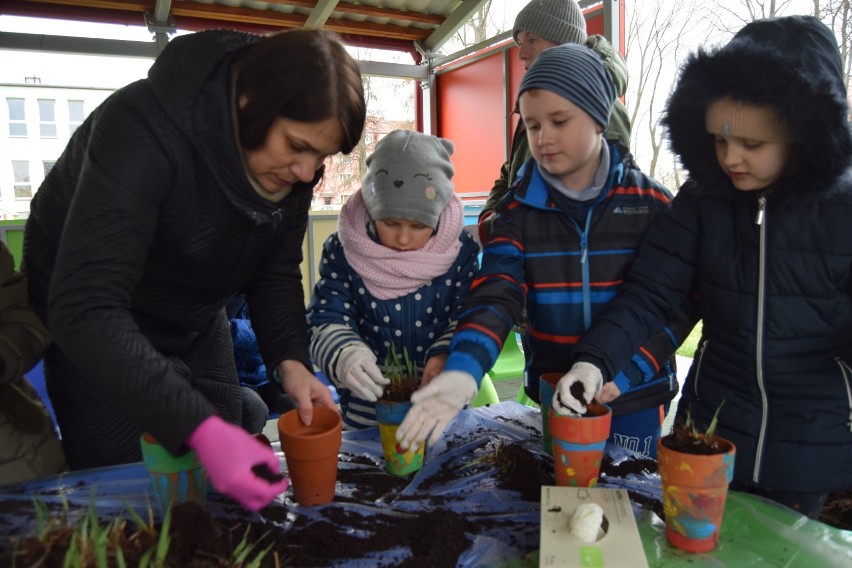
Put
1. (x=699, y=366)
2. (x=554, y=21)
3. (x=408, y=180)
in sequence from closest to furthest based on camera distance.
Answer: (x=699, y=366)
(x=408, y=180)
(x=554, y=21)

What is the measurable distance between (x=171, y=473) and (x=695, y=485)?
0.79 meters

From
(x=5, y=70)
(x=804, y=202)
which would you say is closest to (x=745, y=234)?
(x=804, y=202)

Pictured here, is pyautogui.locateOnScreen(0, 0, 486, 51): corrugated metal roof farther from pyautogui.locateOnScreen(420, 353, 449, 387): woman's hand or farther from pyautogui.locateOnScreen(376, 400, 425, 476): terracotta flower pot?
pyautogui.locateOnScreen(376, 400, 425, 476): terracotta flower pot

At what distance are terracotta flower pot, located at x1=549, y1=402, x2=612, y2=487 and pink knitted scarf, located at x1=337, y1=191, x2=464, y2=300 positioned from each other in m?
0.64

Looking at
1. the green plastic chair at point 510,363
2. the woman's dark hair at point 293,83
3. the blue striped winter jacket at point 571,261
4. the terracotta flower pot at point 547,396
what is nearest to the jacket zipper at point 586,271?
the blue striped winter jacket at point 571,261

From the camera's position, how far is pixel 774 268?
1167mm

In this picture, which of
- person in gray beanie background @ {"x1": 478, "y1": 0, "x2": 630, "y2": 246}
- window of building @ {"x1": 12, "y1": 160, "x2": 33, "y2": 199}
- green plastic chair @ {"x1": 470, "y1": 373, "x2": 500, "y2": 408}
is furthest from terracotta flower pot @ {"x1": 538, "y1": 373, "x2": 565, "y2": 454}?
window of building @ {"x1": 12, "y1": 160, "x2": 33, "y2": 199}

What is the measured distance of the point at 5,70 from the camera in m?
3.58

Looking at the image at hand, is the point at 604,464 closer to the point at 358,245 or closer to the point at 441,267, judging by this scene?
the point at 441,267

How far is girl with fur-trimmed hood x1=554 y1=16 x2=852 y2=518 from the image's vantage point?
43.0 inches

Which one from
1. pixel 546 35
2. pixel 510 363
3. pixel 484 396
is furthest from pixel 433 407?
pixel 510 363

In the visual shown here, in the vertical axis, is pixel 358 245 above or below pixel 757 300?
above

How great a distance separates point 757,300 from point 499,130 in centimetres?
354

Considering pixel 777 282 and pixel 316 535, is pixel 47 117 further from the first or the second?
pixel 777 282
